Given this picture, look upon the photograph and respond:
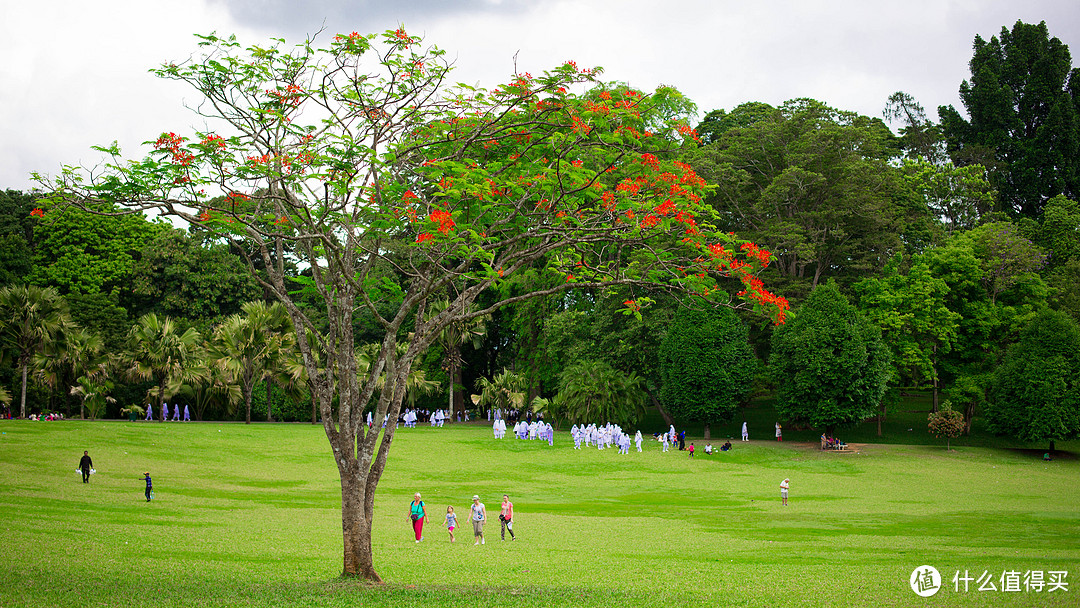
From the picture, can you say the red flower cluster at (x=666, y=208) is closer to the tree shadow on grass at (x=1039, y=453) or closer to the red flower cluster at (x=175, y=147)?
the red flower cluster at (x=175, y=147)

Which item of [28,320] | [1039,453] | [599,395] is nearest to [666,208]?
[599,395]

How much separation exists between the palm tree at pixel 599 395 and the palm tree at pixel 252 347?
1644cm

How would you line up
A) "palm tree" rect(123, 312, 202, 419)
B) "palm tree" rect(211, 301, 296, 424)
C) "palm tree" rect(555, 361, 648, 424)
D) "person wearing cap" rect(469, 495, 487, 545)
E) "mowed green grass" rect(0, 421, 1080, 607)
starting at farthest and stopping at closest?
"palm tree" rect(555, 361, 648, 424) < "palm tree" rect(123, 312, 202, 419) < "palm tree" rect(211, 301, 296, 424) < "person wearing cap" rect(469, 495, 487, 545) < "mowed green grass" rect(0, 421, 1080, 607)

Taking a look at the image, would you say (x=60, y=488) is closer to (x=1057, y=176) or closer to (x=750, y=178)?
(x=750, y=178)

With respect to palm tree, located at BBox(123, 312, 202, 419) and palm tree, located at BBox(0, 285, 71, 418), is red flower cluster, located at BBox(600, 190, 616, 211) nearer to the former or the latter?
palm tree, located at BBox(0, 285, 71, 418)

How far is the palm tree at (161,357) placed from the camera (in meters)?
42.0

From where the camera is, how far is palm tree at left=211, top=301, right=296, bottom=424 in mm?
41844

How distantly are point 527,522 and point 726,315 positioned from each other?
1026 inches

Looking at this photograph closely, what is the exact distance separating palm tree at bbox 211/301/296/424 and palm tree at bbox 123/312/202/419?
5.45 feet

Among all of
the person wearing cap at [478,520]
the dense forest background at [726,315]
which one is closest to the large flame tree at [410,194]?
the person wearing cap at [478,520]

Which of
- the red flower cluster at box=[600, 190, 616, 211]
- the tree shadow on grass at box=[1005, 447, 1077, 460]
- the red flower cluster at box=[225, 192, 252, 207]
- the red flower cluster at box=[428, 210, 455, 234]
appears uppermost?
the red flower cluster at box=[600, 190, 616, 211]

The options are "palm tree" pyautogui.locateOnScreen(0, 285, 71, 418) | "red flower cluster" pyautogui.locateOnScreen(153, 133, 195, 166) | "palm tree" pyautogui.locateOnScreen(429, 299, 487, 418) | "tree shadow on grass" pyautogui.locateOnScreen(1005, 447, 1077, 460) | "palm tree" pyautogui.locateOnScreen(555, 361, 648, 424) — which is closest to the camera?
"red flower cluster" pyautogui.locateOnScreen(153, 133, 195, 166)

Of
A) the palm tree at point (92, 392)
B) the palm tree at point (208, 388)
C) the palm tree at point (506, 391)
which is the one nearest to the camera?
the palm tree at point (92, 392)

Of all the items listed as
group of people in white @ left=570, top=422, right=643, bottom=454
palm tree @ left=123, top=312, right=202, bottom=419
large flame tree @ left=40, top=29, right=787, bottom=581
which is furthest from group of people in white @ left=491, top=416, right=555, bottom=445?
large flame tree @ left=40, top=29, right=787, bottom=581
